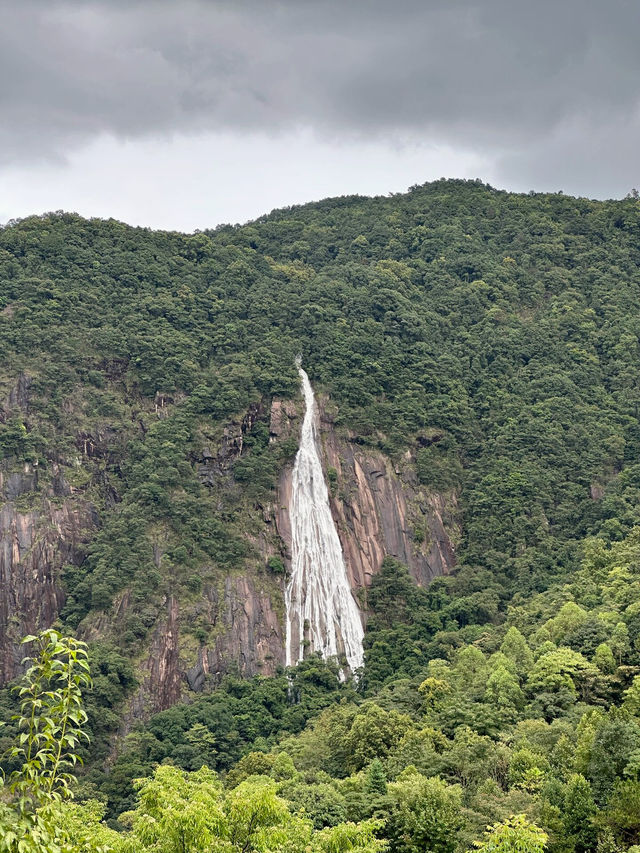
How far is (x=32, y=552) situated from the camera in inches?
2638

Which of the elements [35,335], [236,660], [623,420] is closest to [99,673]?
[236,660]

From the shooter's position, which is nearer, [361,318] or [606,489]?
[606,489]

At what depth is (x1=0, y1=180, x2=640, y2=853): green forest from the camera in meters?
34.7

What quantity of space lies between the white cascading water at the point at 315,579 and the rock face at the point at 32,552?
14.6 meters

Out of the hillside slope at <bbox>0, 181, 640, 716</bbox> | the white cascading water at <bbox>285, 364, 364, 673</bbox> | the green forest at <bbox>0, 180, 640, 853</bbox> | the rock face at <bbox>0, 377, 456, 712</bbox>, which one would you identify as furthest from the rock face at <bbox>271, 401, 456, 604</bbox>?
the green forest at <bbox>0, 180, 640, 853</bbox>

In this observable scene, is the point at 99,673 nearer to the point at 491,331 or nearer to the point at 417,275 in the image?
the point at 491,331

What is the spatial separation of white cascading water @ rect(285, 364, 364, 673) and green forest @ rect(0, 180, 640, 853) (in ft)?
6.05

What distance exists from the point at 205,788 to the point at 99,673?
133 ft

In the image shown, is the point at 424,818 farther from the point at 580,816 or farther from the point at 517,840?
the point at 517,840

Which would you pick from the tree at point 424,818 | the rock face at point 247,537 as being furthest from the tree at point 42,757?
the rock face at point 247,537

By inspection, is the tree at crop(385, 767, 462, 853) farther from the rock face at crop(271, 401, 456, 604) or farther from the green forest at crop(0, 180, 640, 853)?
the rock face at crop(271, 401, 456, 604)

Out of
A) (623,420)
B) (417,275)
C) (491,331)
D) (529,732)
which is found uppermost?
(417,275)

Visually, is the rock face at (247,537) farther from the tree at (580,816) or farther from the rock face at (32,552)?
the tree at (580,816)

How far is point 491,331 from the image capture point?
8875cm
